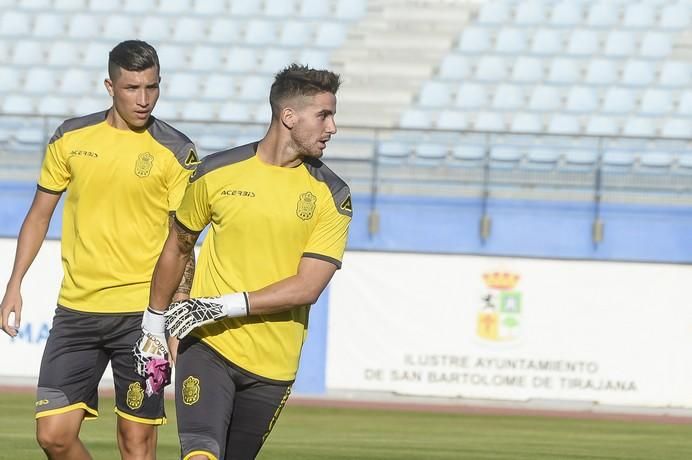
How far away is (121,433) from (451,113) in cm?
1578

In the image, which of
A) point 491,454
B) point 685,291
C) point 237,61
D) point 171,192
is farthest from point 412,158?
point 171,192

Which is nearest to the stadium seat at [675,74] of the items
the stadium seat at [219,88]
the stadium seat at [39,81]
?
the stadium seat at [219,88]

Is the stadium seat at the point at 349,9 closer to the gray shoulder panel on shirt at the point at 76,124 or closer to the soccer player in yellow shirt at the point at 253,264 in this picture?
the gray shoulder panel on shirt at the point at 76,124

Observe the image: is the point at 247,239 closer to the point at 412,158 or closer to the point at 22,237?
the point at 22,237

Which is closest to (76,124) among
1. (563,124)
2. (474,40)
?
(563,124)

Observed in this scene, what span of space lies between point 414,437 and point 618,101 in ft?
33.7

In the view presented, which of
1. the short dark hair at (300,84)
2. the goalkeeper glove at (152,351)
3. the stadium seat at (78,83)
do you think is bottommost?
the goalkeeper glove at (152,351)

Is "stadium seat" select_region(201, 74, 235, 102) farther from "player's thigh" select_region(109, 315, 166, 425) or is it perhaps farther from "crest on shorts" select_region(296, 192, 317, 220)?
"crest on shorts" select_region(296, 192, 317, 220)

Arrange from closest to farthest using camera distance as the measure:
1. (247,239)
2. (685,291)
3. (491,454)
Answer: (247,239), (491,454), (685,291)

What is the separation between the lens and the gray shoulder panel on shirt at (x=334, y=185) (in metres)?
5.76

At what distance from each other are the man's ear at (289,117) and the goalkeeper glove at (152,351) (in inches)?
38.3

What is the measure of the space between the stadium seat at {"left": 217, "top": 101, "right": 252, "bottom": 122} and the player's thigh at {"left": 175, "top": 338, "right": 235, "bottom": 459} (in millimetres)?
16697

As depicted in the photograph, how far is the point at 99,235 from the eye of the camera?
661 cm

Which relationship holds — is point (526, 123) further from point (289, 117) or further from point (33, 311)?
point (289, 117)
